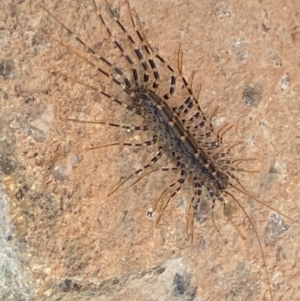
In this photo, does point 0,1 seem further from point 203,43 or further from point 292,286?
point 292,286

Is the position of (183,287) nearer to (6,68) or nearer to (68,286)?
(68,286)

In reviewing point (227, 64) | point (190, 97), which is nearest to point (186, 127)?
point (190, 97)

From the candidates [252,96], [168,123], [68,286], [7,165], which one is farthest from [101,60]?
[68,286]

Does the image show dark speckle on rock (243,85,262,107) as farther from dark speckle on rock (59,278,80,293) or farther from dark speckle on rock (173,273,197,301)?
dark speckle on rock (59,278,80,293)

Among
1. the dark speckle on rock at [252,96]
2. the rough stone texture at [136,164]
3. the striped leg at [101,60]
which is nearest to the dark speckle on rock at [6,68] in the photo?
the rough stone texture at [136,164]

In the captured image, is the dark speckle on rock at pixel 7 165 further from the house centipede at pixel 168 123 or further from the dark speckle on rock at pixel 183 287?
the dark speckle on rock at pixel 183 287

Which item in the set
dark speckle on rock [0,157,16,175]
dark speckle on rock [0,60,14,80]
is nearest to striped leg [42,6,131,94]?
dark speckle on rock [0,60,14,80]
